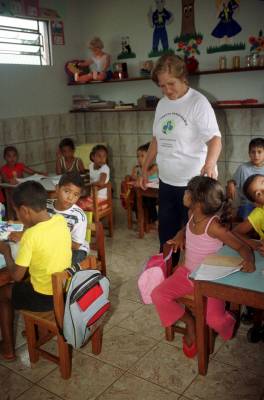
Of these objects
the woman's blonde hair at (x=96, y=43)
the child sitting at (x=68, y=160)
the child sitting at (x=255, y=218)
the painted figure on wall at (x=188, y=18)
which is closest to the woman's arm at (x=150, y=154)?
the child sitting at (x=255, y=218)

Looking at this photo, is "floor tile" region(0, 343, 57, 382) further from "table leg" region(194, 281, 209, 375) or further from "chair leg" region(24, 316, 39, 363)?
"table leg" region(194, 281, 209, 375)

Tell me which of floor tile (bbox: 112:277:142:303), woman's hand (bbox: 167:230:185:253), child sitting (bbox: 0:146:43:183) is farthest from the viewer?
child sitting (bbox: 0:146:43:183)

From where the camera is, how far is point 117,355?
2273 mm

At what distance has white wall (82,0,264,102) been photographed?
4.21 m

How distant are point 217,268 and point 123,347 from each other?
91cm

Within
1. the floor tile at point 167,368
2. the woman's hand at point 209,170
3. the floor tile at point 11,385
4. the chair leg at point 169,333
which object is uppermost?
the woman's hand at point 209,170

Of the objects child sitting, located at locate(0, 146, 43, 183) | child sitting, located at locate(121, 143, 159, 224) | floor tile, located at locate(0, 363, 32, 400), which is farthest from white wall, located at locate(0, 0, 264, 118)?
floor tile, located at locate(0, 363, 32, 400)

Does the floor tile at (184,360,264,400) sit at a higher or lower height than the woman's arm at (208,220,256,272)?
lower

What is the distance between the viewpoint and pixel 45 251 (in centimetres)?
192

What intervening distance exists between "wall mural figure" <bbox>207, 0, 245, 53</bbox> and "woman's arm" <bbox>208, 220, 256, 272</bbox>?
9.47ft

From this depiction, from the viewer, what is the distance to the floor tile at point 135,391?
1.93 m

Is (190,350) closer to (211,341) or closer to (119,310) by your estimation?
(211,341)

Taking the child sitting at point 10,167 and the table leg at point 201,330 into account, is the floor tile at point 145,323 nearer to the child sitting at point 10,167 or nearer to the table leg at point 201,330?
the table leg at point 201,330

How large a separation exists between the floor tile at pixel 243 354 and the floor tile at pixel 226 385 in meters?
0.05
